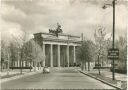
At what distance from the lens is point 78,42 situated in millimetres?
143375

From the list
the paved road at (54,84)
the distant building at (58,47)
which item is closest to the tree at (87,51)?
the paved road at (54,84)

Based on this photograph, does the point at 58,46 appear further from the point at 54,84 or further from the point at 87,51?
the point at 54,84

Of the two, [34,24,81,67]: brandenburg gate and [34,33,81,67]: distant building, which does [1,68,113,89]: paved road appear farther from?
[34,33,81,67]: distant building

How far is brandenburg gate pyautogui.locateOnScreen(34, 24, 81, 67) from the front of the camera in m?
131

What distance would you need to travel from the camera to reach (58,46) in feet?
449

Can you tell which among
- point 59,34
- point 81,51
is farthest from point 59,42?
point 81,51

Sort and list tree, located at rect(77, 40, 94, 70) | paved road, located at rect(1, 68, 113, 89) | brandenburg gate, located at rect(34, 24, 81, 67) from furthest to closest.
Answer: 1. brandenburg gate, located at rect(34, 24, 81, 67)
2. tree, located at rect(77, 40, 94, 70)
3. paved road, located at rect(1, 68, 113, 89)

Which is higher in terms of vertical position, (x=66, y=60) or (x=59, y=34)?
(x=59, y=34)

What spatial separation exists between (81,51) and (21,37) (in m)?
20.1

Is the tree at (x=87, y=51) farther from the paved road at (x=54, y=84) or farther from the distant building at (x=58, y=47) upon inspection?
the distant building at (x=58, y=47)

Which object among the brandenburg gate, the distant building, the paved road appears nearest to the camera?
the paved road

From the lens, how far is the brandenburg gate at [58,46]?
131m

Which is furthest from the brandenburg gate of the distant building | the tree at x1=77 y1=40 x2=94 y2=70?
the tree at x1=77 y1=40 x2=94 y2=70

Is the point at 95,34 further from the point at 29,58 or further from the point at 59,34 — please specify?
the point at 59,34
